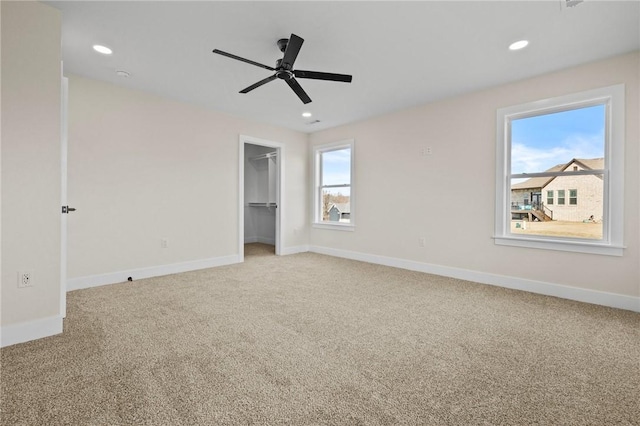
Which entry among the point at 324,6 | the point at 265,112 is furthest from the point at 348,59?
the point at 265,112

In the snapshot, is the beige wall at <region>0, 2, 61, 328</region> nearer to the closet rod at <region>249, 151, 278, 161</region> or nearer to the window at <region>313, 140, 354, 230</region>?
the window at <region>313, 140, 354, 230</region>

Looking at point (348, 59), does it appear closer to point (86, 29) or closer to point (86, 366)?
point (86, 29)

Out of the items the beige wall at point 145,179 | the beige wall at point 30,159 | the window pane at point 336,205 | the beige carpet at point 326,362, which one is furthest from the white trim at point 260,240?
the beige wall at point 30,159

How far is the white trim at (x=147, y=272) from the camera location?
3395 mm

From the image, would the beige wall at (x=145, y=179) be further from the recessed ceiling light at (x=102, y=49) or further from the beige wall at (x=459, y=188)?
the beige wall at (x=459, y=188)

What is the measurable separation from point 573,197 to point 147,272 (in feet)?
17.1

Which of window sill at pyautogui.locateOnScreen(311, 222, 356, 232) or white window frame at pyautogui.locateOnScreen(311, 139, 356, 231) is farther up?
white window frame at pyautogui.locateOnScreen(311, 139, 356, 231)

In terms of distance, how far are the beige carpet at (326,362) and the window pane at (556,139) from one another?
153cm

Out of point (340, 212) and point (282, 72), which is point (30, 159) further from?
point (340, 212)

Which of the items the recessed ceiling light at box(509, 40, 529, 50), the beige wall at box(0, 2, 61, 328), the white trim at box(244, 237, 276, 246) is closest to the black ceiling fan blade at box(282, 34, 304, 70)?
the beige wall at box(0, 2, 61, 328)

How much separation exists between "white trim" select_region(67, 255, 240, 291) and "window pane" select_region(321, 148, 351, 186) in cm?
233

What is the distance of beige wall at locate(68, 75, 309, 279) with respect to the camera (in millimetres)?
3406

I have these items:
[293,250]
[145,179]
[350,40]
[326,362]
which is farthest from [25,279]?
[293,250]

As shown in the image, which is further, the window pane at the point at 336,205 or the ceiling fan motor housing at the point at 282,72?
the window pane at the point at 336,205
